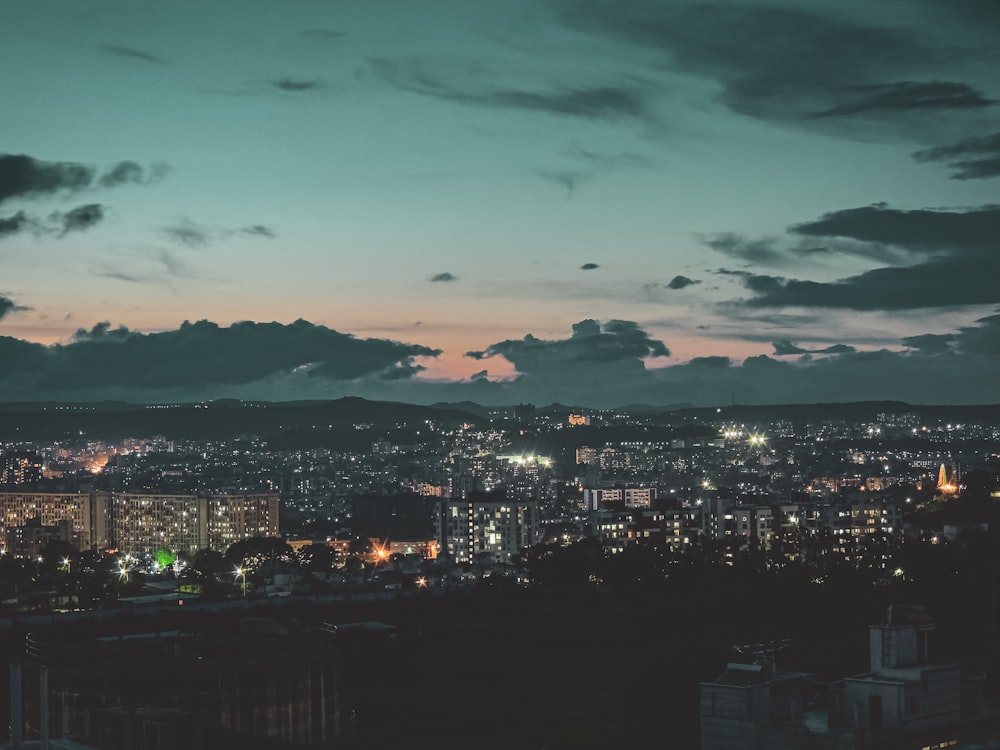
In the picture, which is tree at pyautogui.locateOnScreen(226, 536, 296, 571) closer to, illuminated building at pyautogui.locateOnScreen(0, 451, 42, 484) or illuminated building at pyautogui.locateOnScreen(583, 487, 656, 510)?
illuminated building at pyautogui.locateOnScreen(583, 487, 656, 510)

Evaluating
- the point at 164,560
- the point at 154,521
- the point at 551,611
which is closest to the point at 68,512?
the point at 154,521

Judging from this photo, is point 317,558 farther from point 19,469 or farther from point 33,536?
point 19,469

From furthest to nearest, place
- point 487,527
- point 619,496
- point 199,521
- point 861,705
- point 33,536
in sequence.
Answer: point 619,496 < point 199,521 < point 33,536 < point 487,527 < point 861,705

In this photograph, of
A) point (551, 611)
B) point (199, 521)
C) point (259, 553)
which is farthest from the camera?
point (199, 521)

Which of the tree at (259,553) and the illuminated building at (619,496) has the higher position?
the illuminated building at (619,496)

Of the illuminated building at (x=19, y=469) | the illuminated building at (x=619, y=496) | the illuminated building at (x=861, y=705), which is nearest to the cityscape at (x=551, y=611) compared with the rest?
the illuminated building at (x=861, y=705)

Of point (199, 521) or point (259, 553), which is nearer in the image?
point (259, 553)

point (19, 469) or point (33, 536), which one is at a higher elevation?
point (19, 469)

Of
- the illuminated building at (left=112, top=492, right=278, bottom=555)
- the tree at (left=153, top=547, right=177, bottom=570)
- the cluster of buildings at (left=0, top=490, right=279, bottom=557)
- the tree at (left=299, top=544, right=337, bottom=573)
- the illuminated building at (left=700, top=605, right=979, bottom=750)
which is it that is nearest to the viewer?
the illuminated building at (left=700, top=605, right=979, bottom=750)

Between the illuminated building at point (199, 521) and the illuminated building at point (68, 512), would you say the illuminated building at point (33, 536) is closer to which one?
the illuminated building at point (68, 512)

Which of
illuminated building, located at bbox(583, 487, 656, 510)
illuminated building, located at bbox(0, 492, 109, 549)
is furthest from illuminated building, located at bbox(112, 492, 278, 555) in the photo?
illuminated building, located at bbox(583, 487, 656, 510)

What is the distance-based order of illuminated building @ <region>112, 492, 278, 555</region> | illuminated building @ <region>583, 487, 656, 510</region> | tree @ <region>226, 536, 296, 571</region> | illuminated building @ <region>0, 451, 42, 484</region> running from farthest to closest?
illuminated building @ <region>0, 451, 42, 484</region>, illuminated building @ <region>583, 487, 656, 510</region>, illuminated building @ <region>112, 492, 278, 555</region>, tree @ <region>226, 536, 296, 571</region>
